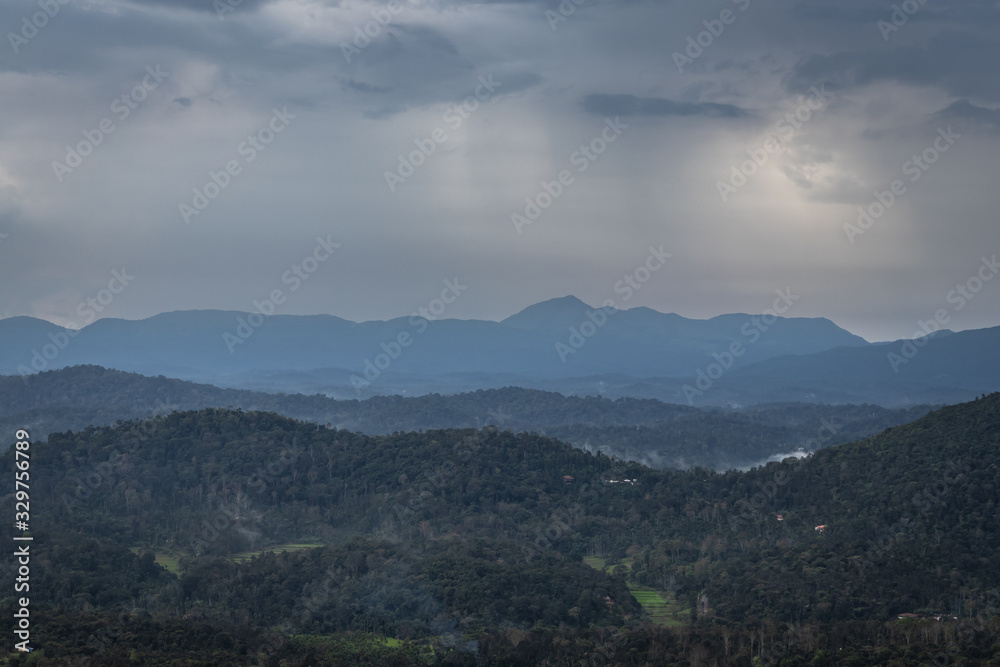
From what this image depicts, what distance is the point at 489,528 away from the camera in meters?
Answer: 86.8

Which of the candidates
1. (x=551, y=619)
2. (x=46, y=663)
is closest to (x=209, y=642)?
(x=46, y=663)

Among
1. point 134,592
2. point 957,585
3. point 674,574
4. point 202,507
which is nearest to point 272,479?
point 202,507

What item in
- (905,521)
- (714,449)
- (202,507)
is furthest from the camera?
(714,449)

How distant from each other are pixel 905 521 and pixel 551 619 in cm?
3114

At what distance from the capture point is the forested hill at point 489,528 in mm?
59656

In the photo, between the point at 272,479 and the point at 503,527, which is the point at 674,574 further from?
the point at 272,479

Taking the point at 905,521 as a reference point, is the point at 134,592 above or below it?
below

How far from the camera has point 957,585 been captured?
6016cm

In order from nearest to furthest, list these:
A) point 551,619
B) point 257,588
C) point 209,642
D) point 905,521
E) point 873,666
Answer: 1. point 873,666
2. point 209,642
3. point 551,619
4. point 257,588
5. point 905,521

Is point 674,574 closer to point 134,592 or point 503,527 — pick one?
point 503,527

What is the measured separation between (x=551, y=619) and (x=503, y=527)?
2854 cm

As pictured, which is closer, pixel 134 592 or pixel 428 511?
pixel 134 592

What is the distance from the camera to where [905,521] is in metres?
70.6

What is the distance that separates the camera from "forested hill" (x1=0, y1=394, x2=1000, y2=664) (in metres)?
59.7
